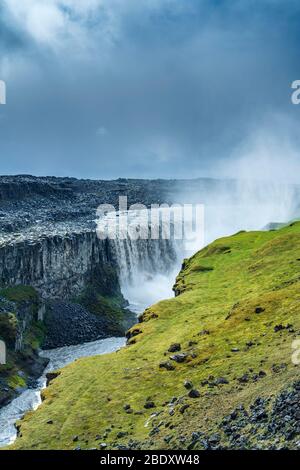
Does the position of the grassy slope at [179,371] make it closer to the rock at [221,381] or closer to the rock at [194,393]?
the rock at [194,393]

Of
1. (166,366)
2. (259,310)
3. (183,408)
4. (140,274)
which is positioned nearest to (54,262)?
(140,274)

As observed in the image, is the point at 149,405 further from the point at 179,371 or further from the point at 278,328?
the point at 278,328

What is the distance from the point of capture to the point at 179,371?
48094 millimetres

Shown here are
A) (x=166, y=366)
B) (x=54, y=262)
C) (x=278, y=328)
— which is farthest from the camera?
(x=54, y=262)

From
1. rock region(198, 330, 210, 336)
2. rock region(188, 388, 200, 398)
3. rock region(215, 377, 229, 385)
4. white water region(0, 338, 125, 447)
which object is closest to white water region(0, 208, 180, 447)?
white water region(0, 338, 125, 447)

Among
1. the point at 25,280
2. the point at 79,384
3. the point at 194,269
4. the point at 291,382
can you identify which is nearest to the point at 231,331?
the point at 79,384

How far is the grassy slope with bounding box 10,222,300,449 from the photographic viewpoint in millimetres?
36844

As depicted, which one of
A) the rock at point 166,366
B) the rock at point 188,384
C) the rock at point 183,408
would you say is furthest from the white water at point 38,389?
the rock at point 183,408

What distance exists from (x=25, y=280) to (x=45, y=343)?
2101 centimetres

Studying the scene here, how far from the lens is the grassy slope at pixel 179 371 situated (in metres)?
36.8

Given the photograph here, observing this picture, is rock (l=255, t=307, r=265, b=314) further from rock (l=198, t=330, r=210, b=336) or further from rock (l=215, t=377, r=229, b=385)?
rock (l=215, t=377, r=229, b=385)

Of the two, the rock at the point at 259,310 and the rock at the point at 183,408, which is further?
the rock at the point at 259,310
